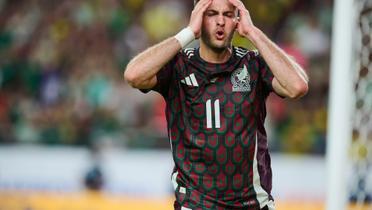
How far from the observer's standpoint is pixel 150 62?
487 cm

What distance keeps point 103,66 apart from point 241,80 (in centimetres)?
894

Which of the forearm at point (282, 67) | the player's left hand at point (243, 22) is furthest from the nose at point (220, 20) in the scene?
the forearm at point (282, 67)

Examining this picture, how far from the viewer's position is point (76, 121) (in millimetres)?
13234

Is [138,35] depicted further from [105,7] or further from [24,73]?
[24,73]

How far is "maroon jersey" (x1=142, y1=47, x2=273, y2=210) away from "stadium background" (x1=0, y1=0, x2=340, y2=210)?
595cm

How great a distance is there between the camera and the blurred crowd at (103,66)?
42.5 feet

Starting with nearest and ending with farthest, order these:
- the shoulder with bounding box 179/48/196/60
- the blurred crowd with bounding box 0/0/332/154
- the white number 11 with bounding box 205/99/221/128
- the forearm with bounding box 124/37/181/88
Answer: the forearm with bounding box 124/37/181/88, the white number 11 with bounding box 205/99/221/128, the shoulder with bounding box 179/48/196/60, the blurred crowd with bounding box 0/0/332/154

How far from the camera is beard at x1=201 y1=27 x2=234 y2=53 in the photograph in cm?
493

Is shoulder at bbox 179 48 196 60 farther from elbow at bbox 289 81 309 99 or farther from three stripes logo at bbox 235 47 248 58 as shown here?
elbow at bbox 289 81 309 99

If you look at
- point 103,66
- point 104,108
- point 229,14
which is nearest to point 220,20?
point 229,14

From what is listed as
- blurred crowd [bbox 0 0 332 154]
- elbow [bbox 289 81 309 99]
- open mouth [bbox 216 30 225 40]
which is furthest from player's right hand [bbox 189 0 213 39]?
blurred crowd [bbox 0 0 332 154]

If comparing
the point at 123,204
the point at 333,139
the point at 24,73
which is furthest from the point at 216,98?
the point at 24,73

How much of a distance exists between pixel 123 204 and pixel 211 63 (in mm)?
6378

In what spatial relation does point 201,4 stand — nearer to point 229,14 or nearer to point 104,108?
point 229,14
